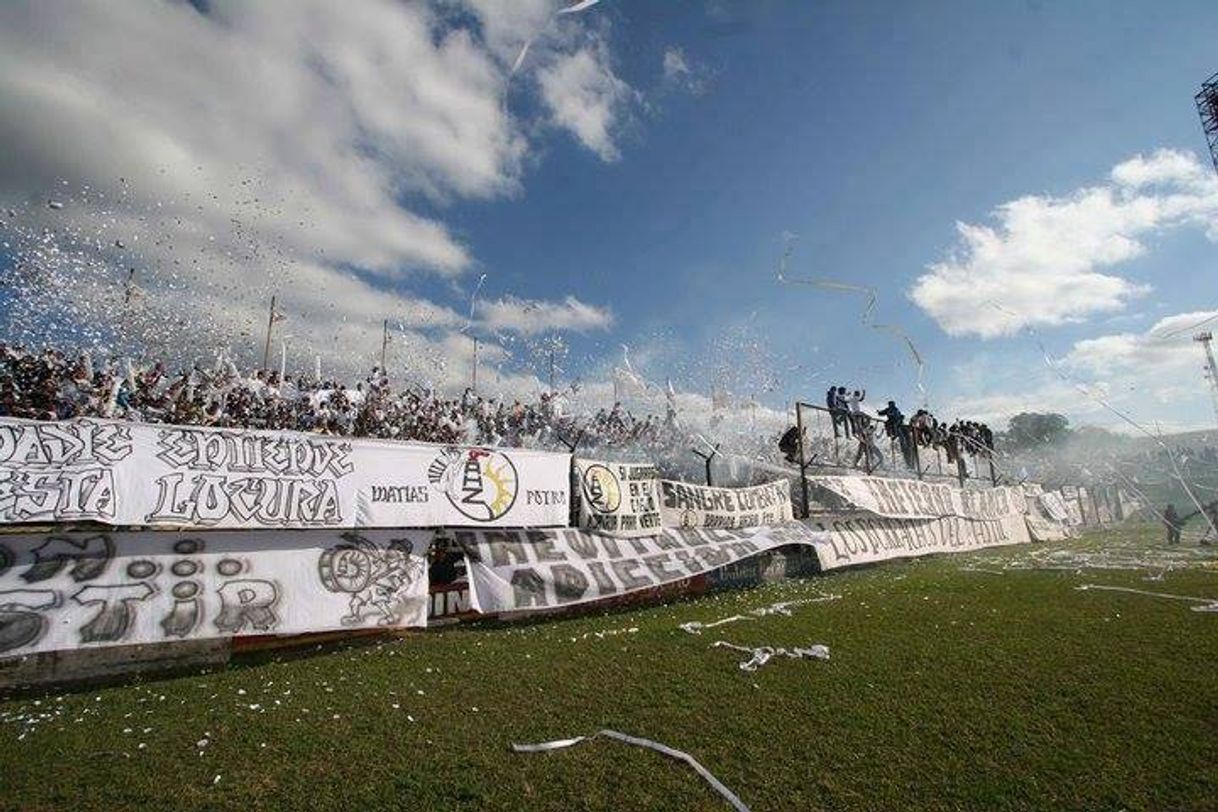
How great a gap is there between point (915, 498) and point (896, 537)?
2.11 metres

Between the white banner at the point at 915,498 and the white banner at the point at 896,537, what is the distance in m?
0.33

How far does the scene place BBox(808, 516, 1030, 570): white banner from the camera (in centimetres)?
1559

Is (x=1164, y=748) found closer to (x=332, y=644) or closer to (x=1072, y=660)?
(x=1072, y=660)

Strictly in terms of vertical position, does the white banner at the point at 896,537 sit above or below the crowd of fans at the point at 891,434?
below

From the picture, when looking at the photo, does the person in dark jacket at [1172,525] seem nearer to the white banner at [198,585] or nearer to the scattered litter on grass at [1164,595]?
the scattered litter on grass at [1164,595]

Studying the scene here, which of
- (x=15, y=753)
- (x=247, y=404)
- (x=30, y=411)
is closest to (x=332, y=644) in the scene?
(x=15, y=753)

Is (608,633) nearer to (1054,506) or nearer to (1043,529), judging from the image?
(1043,529)

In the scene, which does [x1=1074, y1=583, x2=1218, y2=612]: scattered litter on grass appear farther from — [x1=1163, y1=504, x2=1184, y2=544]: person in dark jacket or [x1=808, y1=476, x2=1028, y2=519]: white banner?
[x1=1163, y1=504, x2=1184, y2=544]: person in dark jacket

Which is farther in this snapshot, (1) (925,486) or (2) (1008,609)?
(1) (925,486)

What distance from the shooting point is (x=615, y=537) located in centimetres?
1127

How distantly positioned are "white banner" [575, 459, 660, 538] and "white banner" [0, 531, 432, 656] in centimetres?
325

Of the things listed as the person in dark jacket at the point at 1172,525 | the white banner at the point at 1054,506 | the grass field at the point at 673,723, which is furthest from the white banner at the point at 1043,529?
the grass field at the point at 673,723

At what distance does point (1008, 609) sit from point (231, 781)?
1050 centimetres

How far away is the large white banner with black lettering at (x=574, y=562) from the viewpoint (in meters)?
9.69
